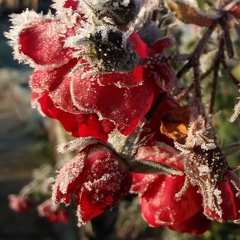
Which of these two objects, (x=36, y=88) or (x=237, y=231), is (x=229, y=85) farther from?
(x=36, y=88)

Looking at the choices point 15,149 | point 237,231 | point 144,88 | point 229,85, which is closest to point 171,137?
point 144,88

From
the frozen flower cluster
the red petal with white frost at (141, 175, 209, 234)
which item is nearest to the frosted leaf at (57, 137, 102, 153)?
the frozen flower cluster

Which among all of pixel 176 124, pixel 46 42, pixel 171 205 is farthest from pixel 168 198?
pixel 46 42

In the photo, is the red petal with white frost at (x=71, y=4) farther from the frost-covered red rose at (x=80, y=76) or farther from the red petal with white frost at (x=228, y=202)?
the red petal with white frost at (x=228, y=202)

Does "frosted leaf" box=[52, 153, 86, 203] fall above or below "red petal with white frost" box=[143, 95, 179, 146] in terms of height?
below

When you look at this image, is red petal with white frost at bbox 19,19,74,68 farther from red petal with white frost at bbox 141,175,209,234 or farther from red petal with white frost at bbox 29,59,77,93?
red petal with white frost at bbox 141,175,209,234

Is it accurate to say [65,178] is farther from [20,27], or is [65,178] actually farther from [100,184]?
[20,27]

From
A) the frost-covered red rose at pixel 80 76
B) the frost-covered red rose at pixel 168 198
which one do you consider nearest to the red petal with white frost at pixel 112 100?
the frost-covered red rose at pixel 80 76
